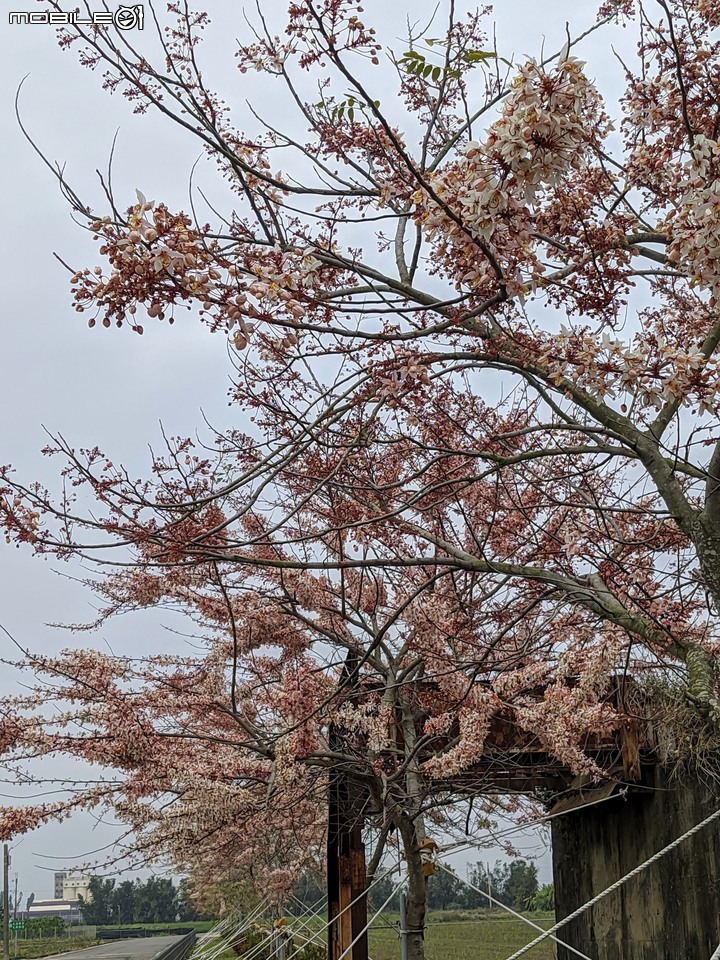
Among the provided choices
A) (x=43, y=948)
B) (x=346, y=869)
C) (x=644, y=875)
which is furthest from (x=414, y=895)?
(x=43, y=948)

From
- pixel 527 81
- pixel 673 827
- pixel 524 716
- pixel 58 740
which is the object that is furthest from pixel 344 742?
pixel 527 81

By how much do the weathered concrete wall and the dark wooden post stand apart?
2.09 m

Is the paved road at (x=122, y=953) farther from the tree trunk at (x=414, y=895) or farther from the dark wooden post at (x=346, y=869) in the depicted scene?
the tree trunk at (x=414, y=895)

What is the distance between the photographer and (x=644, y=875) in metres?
7.18

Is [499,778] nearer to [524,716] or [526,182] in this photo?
[524,716]

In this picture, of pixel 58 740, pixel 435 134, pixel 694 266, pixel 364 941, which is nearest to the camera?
pixel 694 266

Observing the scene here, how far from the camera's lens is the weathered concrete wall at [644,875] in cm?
627

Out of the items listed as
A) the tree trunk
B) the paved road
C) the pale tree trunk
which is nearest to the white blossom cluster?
the pale tree trunk

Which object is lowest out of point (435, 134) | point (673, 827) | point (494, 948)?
point (494, 948)

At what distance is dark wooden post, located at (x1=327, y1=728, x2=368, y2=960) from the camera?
7.38 meters

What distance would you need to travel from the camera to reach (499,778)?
24.4 feet

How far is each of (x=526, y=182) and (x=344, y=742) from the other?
192 inches

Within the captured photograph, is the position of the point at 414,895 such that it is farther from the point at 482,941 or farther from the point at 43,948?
the point at 43,948

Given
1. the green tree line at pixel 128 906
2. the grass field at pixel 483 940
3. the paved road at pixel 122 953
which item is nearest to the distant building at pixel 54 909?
the green tree line at pixel 128 906
